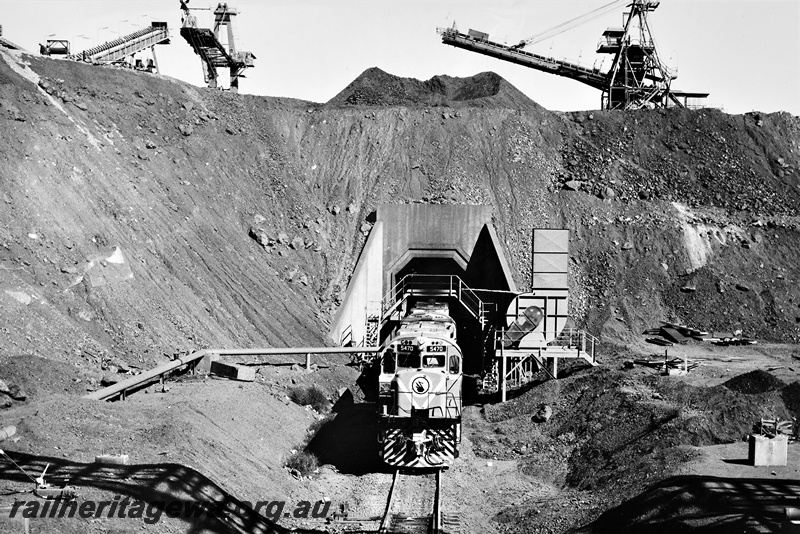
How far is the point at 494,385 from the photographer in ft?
130

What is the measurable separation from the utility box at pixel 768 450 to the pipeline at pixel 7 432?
1757 cm

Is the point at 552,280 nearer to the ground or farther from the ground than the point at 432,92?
nearer to the ground

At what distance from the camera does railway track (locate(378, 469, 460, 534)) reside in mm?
23344

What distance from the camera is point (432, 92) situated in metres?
76.5

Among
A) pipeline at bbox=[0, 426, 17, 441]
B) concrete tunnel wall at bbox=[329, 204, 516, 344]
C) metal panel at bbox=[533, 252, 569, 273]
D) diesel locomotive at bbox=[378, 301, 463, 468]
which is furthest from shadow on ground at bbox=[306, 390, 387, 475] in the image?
concrete tunnel wall at bbox=[329, 204, 516, 344]

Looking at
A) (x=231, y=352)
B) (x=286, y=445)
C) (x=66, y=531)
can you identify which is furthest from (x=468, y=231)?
(x=66, y=531)

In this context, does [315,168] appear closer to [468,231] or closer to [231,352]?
[468,231]

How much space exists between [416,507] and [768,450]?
8791 millimetres

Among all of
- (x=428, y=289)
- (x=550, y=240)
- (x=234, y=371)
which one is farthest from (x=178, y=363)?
(x=428, y=289)

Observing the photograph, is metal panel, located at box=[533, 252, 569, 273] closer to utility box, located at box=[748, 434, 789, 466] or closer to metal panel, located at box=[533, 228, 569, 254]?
metal panel, located at box=[533, 228, 569, 254]

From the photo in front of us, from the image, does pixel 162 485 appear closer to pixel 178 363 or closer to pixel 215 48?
pixel 178 363

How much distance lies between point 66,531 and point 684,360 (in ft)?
86.9

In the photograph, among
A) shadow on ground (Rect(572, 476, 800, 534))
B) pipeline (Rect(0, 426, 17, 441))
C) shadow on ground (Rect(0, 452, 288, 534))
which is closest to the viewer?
shadow on ground (Rect(572, 476, 800, 534))

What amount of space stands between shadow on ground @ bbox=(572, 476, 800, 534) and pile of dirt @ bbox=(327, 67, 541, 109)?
41.8 m
